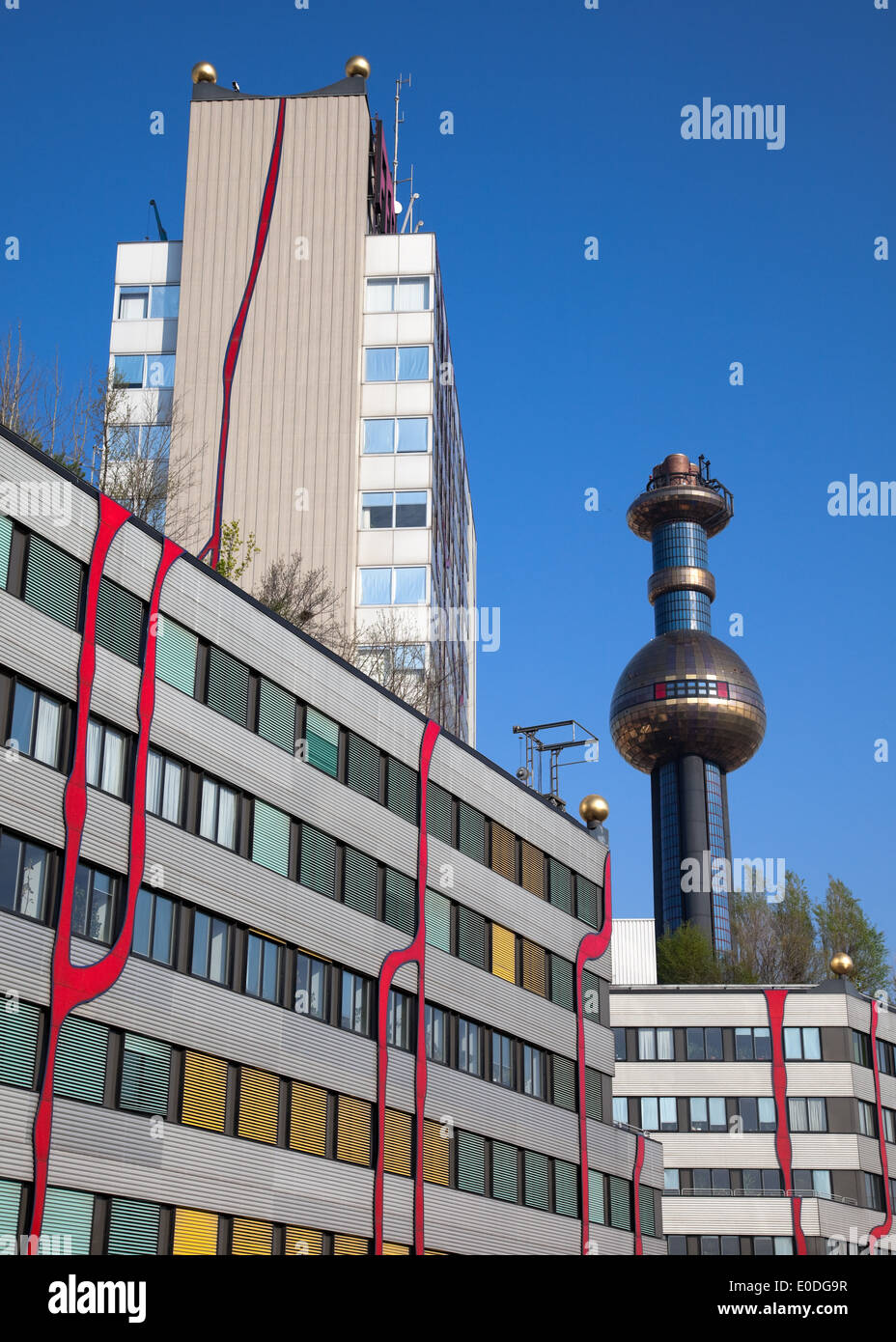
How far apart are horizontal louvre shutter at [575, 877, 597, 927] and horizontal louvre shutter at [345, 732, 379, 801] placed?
43.3ft

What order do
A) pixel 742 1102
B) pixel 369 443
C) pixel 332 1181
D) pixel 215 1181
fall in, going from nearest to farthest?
pixel 215 1181 → pixel 332 1181 → pixel 369 443 → pixel 742 1102

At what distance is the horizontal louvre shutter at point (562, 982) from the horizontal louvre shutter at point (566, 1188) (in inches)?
198

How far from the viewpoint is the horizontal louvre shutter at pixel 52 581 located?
31594 millimetres

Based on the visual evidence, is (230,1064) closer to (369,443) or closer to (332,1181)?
(332,1181)

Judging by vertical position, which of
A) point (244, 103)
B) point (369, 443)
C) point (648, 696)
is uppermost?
point (648, 696)

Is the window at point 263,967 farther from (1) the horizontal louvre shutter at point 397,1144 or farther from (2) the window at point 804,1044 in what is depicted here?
(2) the window at point 804,1044

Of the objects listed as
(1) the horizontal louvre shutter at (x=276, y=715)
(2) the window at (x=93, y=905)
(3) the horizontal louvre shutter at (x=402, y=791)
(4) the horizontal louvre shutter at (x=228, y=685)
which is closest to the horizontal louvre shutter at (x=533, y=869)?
(3) the horizontal louvre shutter at (x=402, y=791)

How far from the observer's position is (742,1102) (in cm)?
6881

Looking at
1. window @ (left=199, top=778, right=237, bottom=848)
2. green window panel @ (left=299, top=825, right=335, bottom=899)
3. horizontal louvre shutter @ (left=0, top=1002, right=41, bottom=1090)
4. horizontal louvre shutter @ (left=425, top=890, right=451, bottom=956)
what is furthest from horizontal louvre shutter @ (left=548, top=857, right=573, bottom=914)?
horizontal louvre shutter @ (left=0, top=1002, right=41, bottom=1090)

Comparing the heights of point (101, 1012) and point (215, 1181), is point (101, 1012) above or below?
above

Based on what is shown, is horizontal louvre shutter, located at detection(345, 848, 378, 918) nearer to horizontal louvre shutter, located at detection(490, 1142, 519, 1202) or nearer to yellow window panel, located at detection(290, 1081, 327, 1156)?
yellow window panel, located at detection(290, 1081, 327, 1156)

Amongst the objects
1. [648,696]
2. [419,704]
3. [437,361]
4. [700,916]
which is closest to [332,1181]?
[419,704]

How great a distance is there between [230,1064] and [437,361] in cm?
3925

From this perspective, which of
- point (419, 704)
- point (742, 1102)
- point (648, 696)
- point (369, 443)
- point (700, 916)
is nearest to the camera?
point (419, 704)
